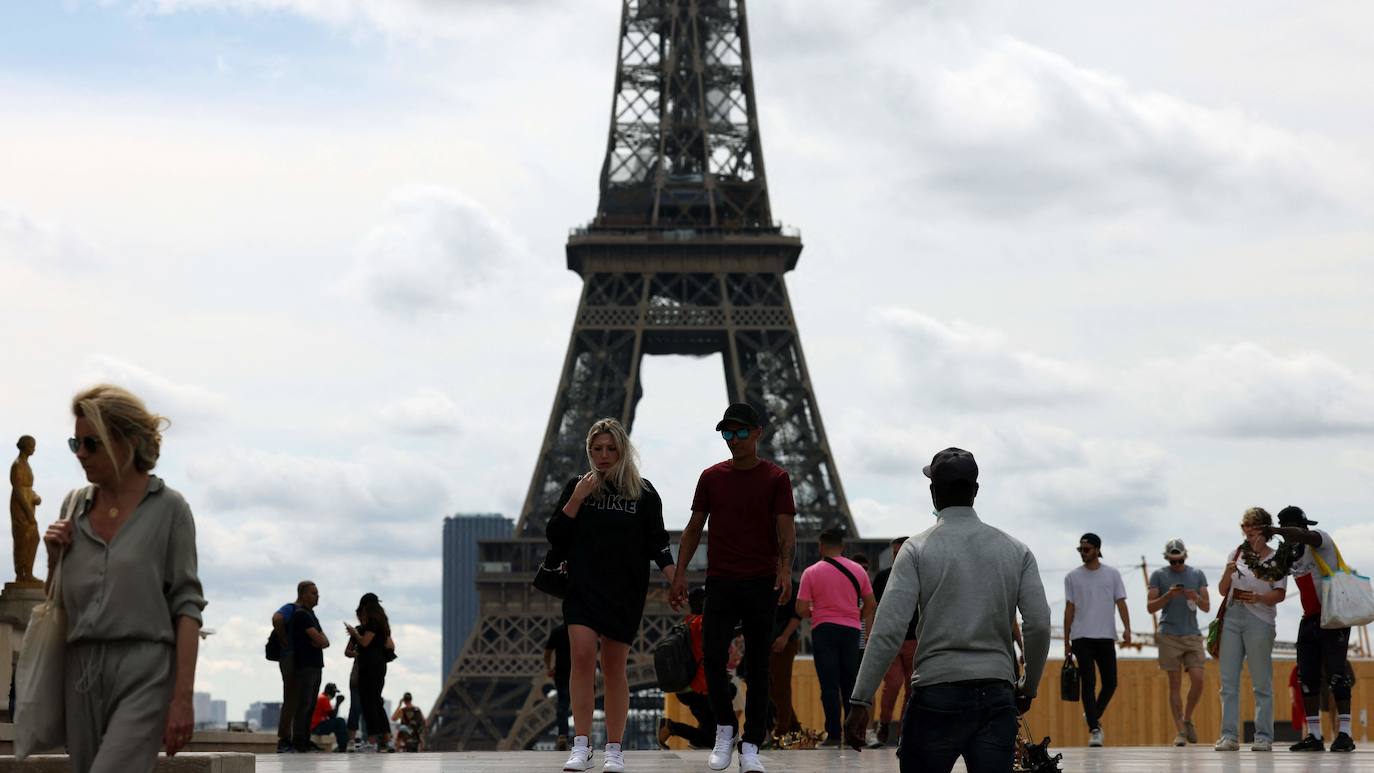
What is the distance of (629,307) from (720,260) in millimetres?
3268

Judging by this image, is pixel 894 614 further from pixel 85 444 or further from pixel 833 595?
pixel 833 595

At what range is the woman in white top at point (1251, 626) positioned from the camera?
51.9 ft

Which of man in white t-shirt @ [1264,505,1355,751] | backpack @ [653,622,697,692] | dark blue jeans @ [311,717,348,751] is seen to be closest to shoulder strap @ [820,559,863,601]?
backpack @ [653,622,697,692]

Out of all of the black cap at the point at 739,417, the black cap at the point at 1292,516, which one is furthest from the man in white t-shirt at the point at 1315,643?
the black cap at the point at 739,417

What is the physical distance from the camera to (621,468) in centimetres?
1102

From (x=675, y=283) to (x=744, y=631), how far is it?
53987 mm

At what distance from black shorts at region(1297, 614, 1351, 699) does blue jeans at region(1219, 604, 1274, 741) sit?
0.42m

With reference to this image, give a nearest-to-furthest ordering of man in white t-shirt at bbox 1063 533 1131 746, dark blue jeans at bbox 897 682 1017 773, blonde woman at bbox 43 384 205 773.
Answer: blonde woman at bbox 43 384 205 773
dark blue jeans at bbox 897 682 1017 773
man in white t-shirt at bbox 1063 533 1131 746

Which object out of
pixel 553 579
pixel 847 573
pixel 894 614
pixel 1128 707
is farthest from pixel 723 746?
pixel 1128 707

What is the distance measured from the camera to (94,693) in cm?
657

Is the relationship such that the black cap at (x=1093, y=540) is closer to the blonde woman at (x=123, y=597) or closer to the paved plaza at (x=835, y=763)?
the paved plaza at (x=835, y=763)

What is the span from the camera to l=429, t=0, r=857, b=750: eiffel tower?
205 ft

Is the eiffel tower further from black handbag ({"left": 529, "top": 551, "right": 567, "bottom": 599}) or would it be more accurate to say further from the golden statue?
black handbag ({"left": 529, "top": 551, "right": 567, "bottom": 599})

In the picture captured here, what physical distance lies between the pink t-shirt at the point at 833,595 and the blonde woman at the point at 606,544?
5.48m
